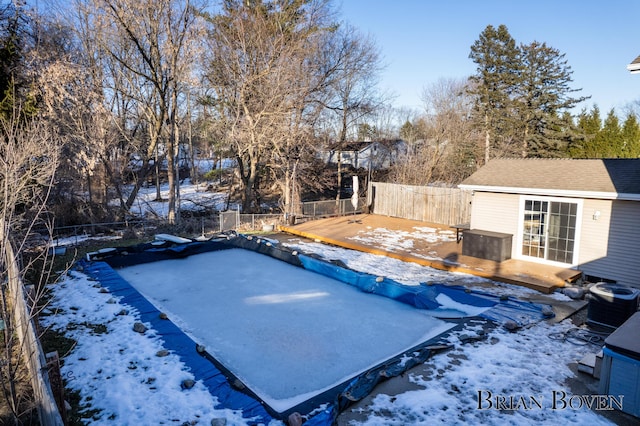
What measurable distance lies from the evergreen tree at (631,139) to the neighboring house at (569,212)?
45.8 feet

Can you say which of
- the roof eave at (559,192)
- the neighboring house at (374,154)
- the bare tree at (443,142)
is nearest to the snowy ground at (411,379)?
the roof eave at (559,192)

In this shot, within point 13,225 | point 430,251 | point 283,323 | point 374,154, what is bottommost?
point 283,323

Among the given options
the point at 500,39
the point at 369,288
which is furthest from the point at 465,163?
the point at 369,288

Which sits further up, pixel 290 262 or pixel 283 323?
pixel 290 262

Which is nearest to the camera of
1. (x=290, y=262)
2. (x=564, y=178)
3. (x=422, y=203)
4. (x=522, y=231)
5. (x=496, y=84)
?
(x=564, y=178)

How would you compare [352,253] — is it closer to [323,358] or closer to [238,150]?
[323,358]

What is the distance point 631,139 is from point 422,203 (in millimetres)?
14022

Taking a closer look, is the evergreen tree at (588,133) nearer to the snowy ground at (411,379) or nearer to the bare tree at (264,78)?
the bare tree at (264,78)

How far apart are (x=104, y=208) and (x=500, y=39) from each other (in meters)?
24.1

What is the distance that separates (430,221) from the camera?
14.2 meters

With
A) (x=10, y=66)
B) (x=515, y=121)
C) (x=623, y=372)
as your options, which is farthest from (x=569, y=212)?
(x=515, y=121)

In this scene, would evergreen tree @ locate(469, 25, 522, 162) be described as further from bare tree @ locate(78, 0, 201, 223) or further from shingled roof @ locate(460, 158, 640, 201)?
bare tree @ locate(78, 0, 201, 223)

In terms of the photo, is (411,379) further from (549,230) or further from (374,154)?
(374,154)

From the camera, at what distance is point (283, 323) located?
5.76 m
